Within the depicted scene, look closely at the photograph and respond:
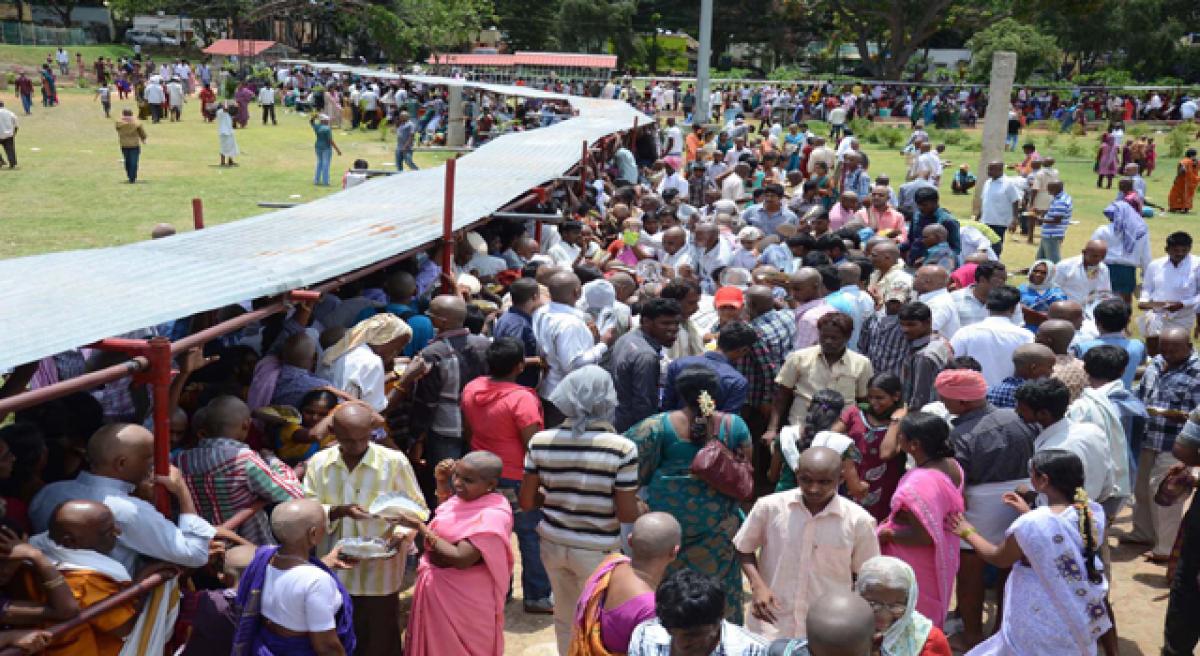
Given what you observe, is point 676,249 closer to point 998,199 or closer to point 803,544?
point 803,544

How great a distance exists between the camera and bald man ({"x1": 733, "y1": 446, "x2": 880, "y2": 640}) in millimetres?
4137

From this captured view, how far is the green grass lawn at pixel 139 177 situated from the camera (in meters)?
15.8

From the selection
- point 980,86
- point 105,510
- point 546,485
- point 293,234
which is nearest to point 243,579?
point 105,510

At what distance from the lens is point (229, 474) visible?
4.30m

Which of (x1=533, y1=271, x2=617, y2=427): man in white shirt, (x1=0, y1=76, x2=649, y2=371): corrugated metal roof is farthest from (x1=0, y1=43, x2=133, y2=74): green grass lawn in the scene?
(x1=533, y1=271, x2=617, y2=427): man in white shirt

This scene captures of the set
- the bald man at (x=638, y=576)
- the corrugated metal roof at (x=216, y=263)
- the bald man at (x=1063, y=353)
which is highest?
the corrugated metal roof at (x=216, y=263)

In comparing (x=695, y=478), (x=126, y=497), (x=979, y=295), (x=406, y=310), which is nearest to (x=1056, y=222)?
(x=979, y=295)

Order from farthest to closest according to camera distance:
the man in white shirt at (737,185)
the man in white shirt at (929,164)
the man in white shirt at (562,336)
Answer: the man in white shirt at (929,164)
the man in white shirt at (737,185)
the man in white shirt at (562,336)

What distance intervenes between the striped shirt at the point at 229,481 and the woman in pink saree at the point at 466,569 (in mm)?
648

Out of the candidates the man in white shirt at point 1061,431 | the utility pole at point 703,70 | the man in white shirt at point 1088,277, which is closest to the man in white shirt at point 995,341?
the man in white shirt at point 1061,431

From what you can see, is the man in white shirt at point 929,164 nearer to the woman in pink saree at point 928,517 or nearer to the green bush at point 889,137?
the woman in pink saree at point 928,517

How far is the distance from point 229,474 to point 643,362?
2.31 m

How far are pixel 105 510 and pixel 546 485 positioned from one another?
1.82 meters

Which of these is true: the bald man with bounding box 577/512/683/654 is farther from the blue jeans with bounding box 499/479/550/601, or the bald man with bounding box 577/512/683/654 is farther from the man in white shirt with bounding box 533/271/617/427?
the man in white shirt with bounding box 533/271/617/427
